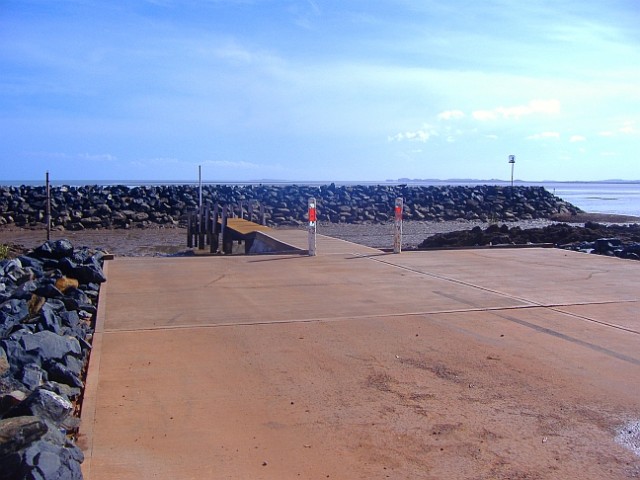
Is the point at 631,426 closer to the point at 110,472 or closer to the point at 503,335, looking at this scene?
the point at 503,335

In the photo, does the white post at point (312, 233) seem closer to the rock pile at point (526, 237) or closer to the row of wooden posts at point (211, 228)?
the rock pile at point (526, 237)

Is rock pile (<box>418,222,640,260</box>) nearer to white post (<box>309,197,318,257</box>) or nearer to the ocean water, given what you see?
white post (<box>309,197,318,257</box>)

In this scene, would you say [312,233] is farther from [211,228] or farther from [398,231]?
[211,228]

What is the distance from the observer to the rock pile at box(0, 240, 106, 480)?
368 centimetres

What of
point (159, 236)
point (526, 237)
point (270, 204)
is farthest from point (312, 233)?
point (270, 204)

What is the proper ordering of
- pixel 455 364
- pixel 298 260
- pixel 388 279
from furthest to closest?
pixel 298 260 < pixel 388 279 < pixel 455 364

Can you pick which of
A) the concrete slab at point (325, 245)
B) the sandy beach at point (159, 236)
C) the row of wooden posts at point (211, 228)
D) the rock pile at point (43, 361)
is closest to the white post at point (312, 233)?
the concrete slab at point (325, 245)

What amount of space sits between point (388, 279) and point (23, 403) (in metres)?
6.78

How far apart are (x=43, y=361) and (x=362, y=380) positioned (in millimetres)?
2432

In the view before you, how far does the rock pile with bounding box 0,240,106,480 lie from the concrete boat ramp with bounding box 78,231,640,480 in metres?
0.20

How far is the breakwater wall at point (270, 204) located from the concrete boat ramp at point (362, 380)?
22730mm

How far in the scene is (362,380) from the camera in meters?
5.65

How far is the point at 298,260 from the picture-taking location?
13.0m

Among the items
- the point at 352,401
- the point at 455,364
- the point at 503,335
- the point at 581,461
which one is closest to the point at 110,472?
the point at 352,401
